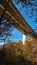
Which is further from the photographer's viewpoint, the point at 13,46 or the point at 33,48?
the point at 33,48

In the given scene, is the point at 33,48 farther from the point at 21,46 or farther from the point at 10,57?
the point at 10,57

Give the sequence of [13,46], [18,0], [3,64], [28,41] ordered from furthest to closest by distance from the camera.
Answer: [28,41] → [13,46] → [3,64] → [18,0]

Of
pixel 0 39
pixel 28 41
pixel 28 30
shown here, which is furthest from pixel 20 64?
pixel 28 41

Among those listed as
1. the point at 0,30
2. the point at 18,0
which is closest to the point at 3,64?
the point at 0,30

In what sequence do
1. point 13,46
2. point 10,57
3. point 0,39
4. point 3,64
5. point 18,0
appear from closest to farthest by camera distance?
point 18,0 → point 0,39 → point 3,64 → point 10,57 → point 13,46

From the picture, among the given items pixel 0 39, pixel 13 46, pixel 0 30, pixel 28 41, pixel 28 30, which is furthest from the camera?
pixel 28 41

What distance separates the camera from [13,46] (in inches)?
1220

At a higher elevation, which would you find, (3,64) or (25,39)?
(25,39)

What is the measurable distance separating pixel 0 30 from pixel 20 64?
1043cm

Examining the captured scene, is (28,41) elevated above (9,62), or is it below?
above

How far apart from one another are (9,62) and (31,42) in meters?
10.9

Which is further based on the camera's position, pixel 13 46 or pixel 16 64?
pixel 13 46

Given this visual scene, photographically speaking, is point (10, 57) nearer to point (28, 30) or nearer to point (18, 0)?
point (28, 30)

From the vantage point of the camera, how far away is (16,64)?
73.4ft
